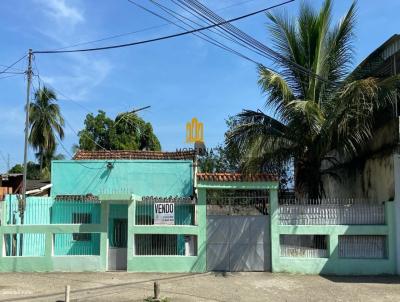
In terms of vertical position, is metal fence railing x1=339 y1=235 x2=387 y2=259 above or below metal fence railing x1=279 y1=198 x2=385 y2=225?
below

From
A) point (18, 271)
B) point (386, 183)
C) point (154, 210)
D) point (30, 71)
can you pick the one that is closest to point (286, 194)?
point (386, 183)

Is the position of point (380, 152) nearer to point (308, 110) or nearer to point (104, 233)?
point (308, 110)

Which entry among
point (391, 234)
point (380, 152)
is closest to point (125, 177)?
point (380, 152)

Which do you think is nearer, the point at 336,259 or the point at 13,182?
the point at 336,259

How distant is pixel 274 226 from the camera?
15320 millimetres

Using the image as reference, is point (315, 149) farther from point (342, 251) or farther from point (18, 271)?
point (18, 271)

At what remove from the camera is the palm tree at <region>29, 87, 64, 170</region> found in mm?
35281

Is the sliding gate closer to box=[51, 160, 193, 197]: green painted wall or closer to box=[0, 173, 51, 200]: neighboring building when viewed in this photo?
box=[51, 160, 193, 197]: green painted wall

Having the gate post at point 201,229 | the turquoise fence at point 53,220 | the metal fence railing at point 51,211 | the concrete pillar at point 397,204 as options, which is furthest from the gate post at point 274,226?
the metal fence railing at point 51,211

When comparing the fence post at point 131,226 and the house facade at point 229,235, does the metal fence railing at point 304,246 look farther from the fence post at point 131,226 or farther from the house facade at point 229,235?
the fence post at point 131,226

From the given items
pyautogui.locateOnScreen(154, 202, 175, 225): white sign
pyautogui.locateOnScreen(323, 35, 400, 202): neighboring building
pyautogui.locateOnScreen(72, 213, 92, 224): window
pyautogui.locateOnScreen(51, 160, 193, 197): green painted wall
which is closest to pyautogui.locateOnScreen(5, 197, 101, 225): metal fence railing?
pyautogui.locateOnScreen(72, 213, 92, 224): window

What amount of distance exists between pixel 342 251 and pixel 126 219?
7.08 m

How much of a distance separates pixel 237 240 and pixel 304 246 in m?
2.05

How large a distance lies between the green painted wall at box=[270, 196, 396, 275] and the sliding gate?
385 mm
